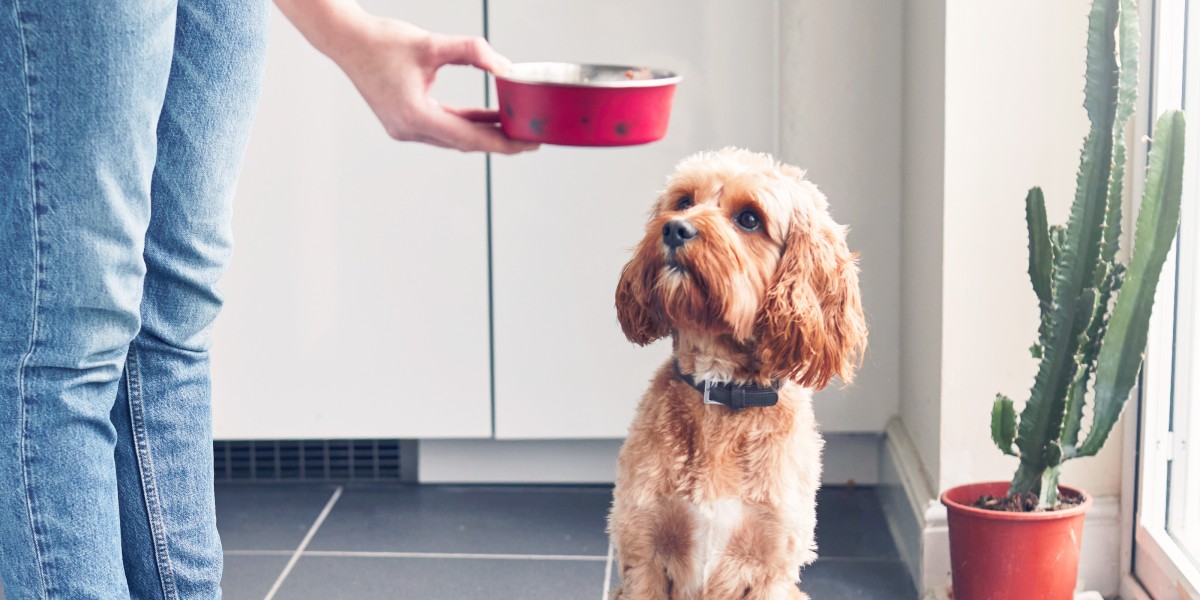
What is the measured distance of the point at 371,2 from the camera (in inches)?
89.9

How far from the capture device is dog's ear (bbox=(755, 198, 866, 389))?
1.34 m

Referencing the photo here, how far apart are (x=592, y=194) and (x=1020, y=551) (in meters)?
1.06

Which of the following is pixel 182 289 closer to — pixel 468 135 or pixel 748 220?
pixel 468 135

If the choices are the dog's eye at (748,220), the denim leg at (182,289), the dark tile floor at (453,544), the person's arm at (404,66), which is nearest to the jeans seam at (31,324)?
the denim leg at (182,289)

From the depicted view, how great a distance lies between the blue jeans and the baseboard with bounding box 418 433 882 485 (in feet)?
4.37

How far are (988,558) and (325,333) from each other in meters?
1.34

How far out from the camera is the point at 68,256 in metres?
0.96

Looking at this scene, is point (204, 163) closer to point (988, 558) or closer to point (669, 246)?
point (669, 246)

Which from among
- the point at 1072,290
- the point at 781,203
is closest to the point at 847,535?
the point at 1072,290

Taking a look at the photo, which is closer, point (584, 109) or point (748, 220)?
point (584, 109)

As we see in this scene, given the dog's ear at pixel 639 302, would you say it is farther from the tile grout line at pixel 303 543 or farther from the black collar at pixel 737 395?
the tile grout line at pixel 303 543

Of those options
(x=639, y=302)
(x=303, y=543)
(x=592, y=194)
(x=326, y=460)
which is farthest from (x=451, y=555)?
(x=639, y=302)

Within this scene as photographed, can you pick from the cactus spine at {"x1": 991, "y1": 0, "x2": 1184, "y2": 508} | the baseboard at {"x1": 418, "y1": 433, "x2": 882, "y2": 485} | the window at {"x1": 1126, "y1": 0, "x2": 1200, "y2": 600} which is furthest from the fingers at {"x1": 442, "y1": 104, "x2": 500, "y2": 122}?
the baseboard at {"x1": 418, "y1": 433, "x2": 882, "y2": 485}

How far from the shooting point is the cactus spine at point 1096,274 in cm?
152
